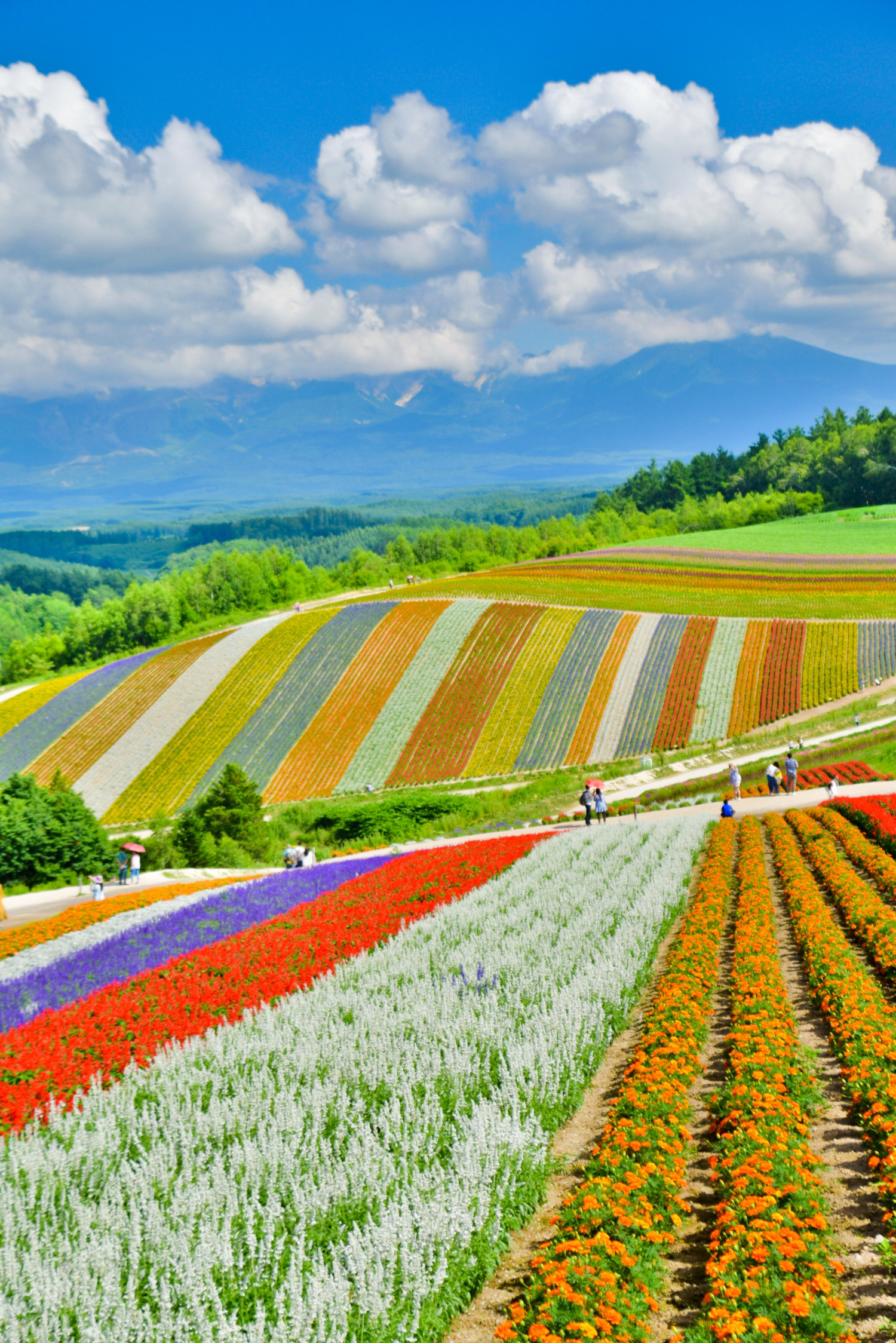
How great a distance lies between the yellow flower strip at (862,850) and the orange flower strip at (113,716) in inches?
1588

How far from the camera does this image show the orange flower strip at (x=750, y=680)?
44.5 m

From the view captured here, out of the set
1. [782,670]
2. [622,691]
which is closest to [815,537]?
[782,670]

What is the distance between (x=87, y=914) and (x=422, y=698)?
108 feet

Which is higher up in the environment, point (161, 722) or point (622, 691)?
point (161, 722)

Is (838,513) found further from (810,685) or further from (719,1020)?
(719,1020)

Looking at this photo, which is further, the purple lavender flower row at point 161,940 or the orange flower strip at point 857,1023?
the purple lavender flower row at point 161,940

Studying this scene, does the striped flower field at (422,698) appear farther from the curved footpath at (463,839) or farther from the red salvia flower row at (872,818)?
the red salvia flower row at (872,818)

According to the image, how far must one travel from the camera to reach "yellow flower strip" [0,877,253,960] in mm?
19000

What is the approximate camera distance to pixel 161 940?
1778 cm

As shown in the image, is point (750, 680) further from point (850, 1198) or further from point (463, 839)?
point (850, 1198)

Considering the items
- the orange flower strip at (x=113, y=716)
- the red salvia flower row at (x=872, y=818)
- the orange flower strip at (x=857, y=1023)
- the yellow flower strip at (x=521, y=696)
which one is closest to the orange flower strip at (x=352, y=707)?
the yellow flower strip at (x=521, y=696)

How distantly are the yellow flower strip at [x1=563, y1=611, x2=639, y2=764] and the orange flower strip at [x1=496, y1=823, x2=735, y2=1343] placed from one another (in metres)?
32.9

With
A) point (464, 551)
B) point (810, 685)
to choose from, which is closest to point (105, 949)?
point (810, 685)

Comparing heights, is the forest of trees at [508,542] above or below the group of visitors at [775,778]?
above
